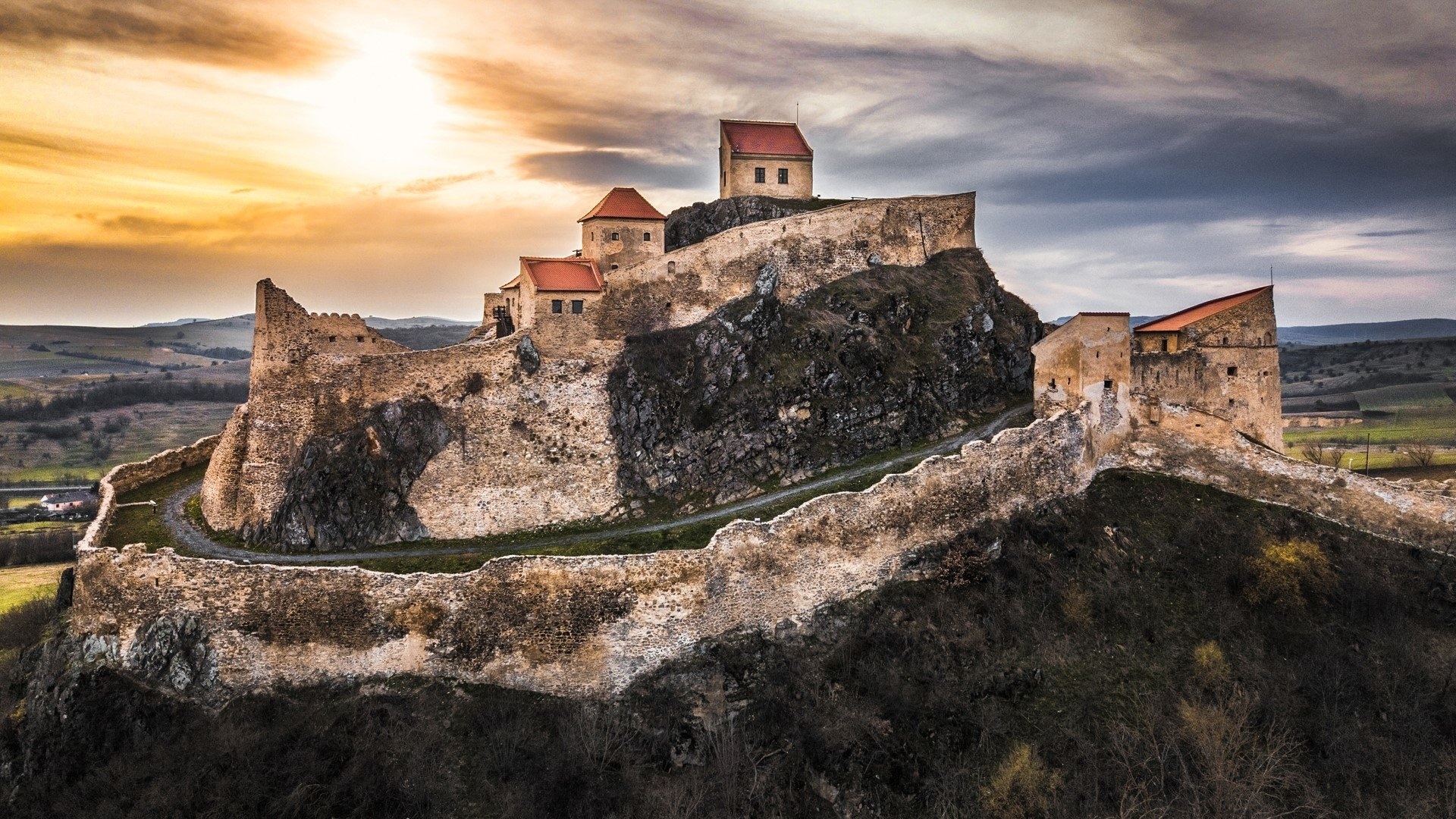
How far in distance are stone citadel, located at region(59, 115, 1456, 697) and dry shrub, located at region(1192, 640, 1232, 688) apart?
20.5 feet

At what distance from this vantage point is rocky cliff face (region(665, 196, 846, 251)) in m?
42.7

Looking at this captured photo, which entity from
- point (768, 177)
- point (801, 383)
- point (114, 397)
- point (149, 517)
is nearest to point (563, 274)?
point (801, 383)

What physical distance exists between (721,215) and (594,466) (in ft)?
44.7

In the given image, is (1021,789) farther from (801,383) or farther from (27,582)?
(27,582)

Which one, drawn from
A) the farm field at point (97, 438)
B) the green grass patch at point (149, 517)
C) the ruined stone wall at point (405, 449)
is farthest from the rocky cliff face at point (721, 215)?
the farm field at point (97, 438)

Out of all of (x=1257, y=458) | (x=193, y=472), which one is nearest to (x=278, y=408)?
(x=193, y=472)

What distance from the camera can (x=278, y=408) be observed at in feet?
113

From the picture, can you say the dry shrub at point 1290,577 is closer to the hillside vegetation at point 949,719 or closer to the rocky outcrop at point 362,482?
the hillside vegetation at point 949,719

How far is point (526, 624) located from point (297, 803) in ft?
22.0

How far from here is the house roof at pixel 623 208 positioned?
40.4m

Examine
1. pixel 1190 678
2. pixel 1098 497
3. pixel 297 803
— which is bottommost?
pixel 297 803

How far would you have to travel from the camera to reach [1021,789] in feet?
74.1

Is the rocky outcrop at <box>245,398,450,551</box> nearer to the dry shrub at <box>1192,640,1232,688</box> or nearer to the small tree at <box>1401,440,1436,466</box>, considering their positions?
the dry shrub at <box>1192,640,1232,688</box>

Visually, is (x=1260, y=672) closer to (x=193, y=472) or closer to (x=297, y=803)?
(x=297, y=803)
